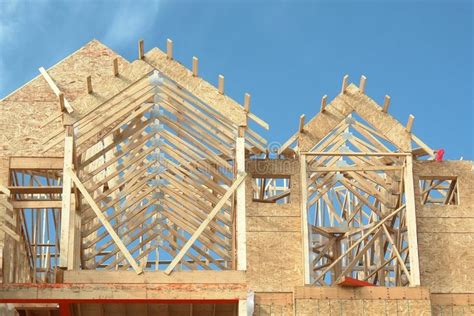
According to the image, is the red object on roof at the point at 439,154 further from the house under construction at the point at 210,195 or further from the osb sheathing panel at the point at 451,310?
the osb sheathing panel at the point at 451,310

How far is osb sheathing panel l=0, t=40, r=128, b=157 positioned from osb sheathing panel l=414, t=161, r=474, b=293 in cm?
930

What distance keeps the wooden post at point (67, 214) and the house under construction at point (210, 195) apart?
0.04 meters

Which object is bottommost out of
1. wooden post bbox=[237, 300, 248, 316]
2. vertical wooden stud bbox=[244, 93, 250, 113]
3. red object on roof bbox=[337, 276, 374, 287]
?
wooden post bbox=[237, 300, 248, 316]

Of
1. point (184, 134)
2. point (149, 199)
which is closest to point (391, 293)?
point (184, 134)

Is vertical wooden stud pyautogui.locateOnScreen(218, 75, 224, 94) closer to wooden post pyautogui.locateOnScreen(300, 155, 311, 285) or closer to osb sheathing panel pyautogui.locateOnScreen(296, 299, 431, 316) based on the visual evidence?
wooden post pyautogui.locateOnScreen(300, 155, 311, 285)

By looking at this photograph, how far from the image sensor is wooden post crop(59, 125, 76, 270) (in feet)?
71.7

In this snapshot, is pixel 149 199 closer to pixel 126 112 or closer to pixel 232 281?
pixel 126 112

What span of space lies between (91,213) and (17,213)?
2.52 meters

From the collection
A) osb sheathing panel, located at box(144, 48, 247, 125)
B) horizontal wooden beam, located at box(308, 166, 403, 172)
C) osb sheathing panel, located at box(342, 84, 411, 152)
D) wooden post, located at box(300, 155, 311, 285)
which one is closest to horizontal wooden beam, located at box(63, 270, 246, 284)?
wooden post, located at box(300, 155, 311, 285)

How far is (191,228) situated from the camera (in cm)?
3027

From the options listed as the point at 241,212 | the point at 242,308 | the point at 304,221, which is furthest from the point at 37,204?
the point at 242,308

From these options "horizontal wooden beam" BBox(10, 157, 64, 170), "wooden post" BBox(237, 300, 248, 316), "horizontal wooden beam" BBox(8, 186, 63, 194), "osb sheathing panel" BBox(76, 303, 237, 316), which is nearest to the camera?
"wooden post" BBox(237, 300, 248, 316)

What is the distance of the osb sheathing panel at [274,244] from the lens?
24344 mm

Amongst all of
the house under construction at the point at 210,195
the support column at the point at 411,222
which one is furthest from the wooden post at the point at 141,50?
the support column at the point at 411,222
